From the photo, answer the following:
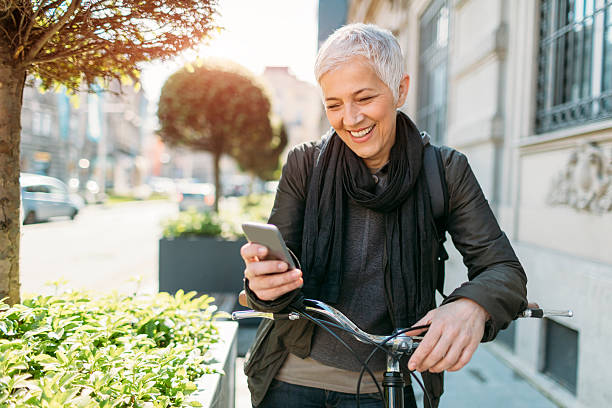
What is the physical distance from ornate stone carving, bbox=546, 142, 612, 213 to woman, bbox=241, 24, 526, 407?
218cm

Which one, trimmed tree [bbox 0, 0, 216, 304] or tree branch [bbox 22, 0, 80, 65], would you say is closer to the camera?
tree branch [bbox 22, 0, 80, 65]

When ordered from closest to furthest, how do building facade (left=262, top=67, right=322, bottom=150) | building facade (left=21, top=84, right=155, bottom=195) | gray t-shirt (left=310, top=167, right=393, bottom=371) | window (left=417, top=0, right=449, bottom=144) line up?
gray t-shirt (left=310, top=167, right=393, bottom=371) → window (left=417, top=0, right=449, bottom=144) → building facade (left=21, top=84, right=155, bottom=195) → building facade (left=262, top=67, right=322, bottom=150)

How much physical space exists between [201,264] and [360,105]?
4930 mm

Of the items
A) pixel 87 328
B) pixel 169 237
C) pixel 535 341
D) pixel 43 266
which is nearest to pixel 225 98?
pixel 169 237

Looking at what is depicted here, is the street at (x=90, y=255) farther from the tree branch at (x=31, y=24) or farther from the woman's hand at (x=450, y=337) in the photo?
the woman's hand at (x=450, y=337)

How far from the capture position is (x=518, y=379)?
4.07 m

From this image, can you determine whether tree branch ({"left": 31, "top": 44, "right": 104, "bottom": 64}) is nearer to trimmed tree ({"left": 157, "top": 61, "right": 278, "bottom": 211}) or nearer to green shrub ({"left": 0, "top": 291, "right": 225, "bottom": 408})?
green shrub ({"left": 0, "top": 291, "right": 225, "bottom": 408})

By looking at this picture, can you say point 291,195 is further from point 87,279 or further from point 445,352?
point 87,279

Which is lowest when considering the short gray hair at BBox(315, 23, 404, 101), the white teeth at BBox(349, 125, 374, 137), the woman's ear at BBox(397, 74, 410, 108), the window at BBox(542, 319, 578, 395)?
the window at BBox(542, 319, 578, 395)

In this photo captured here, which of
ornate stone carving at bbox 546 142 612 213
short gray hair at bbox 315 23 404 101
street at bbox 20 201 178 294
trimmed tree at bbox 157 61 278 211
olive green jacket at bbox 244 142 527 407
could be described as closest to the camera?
olive green jacket at bbox 244 142 527 407

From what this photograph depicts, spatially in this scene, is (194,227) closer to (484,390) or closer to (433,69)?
(484,390)

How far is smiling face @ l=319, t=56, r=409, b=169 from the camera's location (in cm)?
141

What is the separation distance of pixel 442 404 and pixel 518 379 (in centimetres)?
93

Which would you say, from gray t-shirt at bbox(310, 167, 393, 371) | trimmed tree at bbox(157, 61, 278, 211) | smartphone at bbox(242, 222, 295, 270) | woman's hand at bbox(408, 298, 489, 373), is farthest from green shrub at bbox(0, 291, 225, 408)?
trimmed tree at bbox(157, 61, 278, 211)
